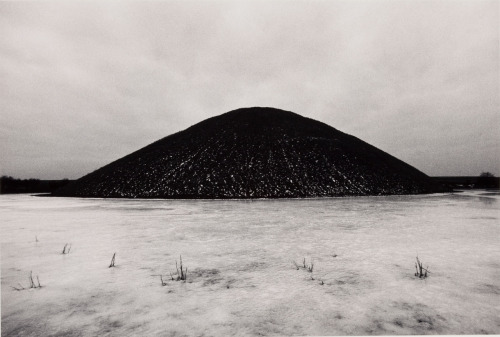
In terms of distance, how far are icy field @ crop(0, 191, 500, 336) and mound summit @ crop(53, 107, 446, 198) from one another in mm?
23255

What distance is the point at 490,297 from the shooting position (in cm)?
442

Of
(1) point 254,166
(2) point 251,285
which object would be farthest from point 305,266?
(1) point 254,166

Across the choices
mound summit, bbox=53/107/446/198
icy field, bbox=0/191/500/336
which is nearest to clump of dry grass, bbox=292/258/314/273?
icy field, bbox=0/191/500/336

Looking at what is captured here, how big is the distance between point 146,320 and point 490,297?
4.61m

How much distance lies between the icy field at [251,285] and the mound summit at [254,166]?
2326 centimetres

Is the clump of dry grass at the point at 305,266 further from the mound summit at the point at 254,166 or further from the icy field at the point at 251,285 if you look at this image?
the mound summit at the point at 254,166

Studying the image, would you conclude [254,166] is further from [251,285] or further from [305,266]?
[251,285]

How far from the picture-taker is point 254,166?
124 feet

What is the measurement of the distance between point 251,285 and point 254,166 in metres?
32.7

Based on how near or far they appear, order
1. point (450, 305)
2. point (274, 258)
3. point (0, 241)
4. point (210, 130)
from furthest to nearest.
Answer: point (210, 130), point (0, 241), point (274, 258), point (450, 305)

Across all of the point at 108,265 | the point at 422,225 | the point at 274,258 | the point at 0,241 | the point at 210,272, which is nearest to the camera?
the point at 210,272

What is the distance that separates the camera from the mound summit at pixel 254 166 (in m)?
33.7

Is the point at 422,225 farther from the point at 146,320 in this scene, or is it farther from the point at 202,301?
the point at 146,320

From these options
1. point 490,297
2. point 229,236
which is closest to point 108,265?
point 229,236
